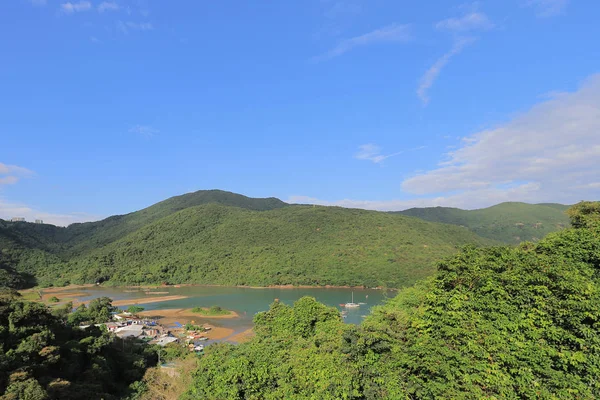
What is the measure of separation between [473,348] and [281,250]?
216ft

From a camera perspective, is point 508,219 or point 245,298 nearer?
point 245,298

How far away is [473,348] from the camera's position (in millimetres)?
7285

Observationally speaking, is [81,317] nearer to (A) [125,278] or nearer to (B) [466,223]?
(A) [125,278]

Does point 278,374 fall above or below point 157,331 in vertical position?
above

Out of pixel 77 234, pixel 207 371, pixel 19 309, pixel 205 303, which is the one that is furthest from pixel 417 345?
pixel 77 234

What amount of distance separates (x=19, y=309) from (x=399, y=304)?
54.1 feet

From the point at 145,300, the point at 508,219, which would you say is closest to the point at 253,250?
the point at 145,300

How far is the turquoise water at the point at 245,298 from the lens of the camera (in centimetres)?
3697

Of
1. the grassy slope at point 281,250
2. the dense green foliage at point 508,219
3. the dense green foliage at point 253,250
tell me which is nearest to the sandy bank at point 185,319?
the dense green foliage at point 253,250

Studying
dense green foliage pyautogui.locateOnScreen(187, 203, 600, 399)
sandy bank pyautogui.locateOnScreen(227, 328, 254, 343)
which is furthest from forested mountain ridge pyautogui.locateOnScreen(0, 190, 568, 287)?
dense green foliage pyautogui.locateOnScreen(187, 203, 600, 399)

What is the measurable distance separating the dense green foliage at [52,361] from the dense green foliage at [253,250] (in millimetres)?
44599

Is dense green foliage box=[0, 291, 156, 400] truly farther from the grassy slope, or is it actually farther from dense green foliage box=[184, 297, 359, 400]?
the grassy slope

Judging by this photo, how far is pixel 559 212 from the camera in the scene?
388ft

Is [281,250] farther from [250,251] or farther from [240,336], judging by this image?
[240,336]
